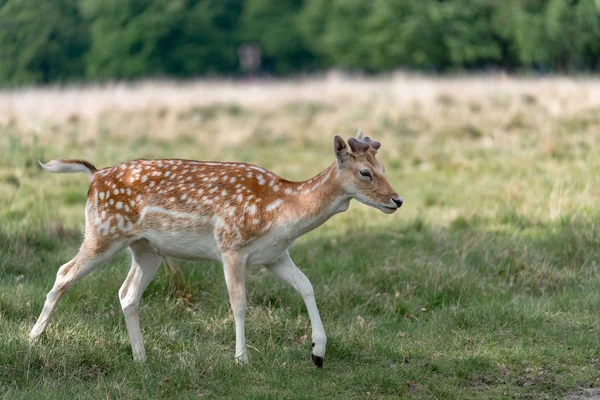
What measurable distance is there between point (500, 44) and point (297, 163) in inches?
1031

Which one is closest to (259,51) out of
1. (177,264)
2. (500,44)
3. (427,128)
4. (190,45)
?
(190,45)

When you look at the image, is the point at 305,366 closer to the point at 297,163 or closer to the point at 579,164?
the point at 579,164

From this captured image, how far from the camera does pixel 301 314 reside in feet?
24.8

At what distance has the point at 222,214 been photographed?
6.34 m

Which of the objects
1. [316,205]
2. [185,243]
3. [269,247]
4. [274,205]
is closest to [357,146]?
[316,205]

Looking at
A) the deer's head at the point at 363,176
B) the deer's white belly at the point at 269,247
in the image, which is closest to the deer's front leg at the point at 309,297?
the deer's white belly at the point at 269,247

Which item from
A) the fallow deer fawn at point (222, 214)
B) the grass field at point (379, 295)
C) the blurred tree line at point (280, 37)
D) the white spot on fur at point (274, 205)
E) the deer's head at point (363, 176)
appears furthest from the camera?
the blurred tree line at point (280, 37)

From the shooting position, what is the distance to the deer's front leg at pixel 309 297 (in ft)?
20.3

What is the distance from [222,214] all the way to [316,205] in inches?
25.1

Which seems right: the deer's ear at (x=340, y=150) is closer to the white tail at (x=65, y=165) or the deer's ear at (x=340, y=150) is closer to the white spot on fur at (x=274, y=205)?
the white spot on fur at (x=274, y=205)

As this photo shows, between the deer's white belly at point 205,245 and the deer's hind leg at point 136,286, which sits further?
the deer's hind leg at point 136,286

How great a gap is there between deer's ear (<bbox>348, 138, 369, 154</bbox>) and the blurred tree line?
2949cm

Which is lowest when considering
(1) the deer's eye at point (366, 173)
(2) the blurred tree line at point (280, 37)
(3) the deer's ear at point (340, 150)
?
(2) the blurred tree line at point (280, 37)

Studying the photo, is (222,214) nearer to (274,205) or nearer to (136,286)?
(274,205)
